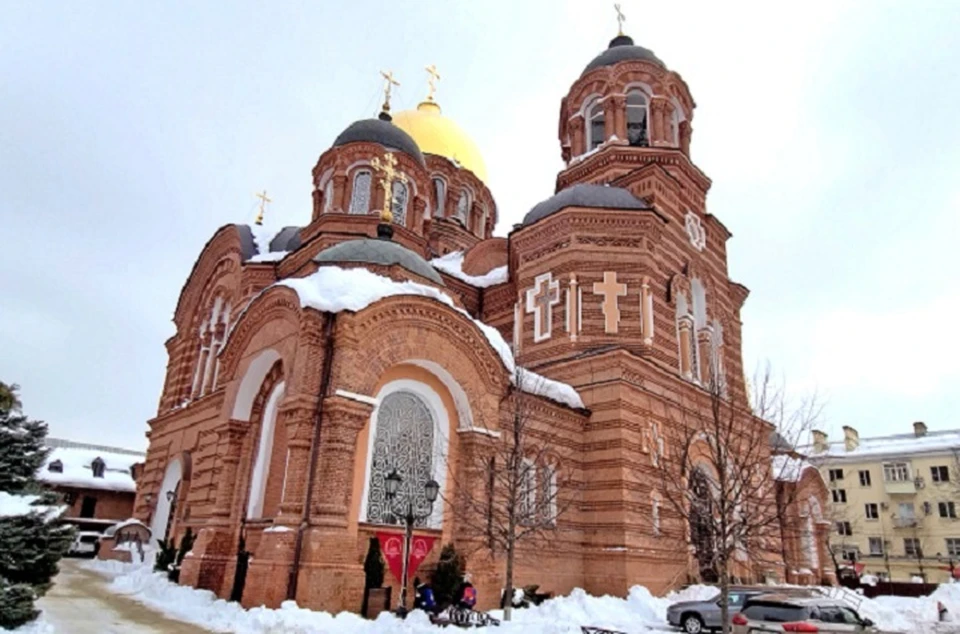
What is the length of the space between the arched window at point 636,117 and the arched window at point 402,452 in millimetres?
12935

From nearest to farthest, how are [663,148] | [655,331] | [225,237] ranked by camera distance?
1. [655,331]
2. [663,148]
3. [225,237]

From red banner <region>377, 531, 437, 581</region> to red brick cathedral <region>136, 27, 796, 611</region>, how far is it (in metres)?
0.38

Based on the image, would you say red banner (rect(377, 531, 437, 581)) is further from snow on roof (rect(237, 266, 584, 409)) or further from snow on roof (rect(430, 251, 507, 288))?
snow on roof (rect(430, 251, 507, 288))

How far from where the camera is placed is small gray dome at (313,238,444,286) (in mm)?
15594

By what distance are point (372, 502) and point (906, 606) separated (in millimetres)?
15003

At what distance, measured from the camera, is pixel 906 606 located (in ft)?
59.0

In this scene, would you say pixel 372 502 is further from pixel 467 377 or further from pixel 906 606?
pixel 906 606

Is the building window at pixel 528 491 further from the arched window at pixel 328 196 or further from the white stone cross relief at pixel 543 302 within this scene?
the arched window at pixel 328 196

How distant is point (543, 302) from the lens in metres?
18.2

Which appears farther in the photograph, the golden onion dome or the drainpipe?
the golden onion dome

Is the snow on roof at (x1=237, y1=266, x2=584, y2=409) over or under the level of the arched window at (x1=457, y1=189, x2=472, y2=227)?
under

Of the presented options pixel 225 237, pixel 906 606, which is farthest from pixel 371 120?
pixel 906 606

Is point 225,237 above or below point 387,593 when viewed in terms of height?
above

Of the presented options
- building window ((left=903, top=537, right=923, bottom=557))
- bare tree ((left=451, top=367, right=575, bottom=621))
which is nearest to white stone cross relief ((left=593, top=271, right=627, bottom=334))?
bare tree ((left=451, top=367, right=575, bottom=621))
